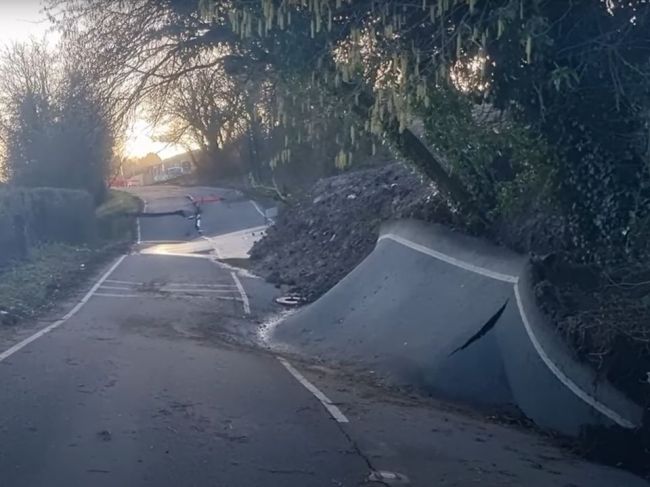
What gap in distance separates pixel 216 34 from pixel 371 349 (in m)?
5.62

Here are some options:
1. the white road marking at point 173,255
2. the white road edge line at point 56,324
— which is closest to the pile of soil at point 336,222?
the white road marking at point 173,255

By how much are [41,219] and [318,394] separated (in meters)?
30.4

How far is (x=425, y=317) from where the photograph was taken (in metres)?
17.7

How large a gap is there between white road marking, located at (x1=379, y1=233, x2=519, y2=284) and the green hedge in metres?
13.7

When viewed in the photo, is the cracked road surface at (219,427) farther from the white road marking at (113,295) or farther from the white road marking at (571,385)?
the white road marking at (113,295)

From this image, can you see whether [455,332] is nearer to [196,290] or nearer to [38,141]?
[196,290]

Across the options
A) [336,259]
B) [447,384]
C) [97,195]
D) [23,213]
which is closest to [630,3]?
[447,384]

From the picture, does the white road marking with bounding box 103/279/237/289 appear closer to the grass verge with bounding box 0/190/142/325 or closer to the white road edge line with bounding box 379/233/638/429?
the grass verge with bounding box 0/190/142/325

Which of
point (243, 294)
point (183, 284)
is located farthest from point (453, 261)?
point (183, 284)

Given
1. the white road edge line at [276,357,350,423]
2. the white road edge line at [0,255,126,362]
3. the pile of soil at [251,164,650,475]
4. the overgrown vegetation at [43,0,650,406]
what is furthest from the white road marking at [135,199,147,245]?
the white road edge line at [276,357,350,423]

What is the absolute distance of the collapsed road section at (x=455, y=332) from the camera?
1273 centimetres

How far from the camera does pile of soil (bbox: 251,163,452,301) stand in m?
26.2

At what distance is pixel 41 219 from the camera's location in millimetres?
42125

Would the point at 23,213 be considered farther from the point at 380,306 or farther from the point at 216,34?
the point at 216,34
